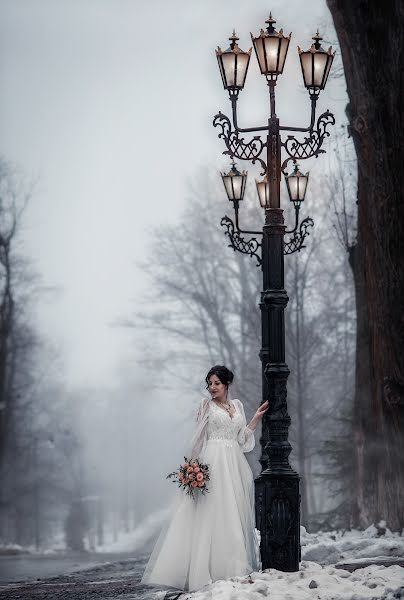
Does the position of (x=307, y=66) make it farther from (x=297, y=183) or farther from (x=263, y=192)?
(x=263, y=192)

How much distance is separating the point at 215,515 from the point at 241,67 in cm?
481

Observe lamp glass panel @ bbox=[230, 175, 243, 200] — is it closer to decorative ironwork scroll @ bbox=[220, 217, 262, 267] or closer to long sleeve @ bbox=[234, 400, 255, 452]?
decorative ironwork scroll @ bbox=[220, 217, 262, 267]

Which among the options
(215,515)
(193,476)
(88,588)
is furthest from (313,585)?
(88,588)

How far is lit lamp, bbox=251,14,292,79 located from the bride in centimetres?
326

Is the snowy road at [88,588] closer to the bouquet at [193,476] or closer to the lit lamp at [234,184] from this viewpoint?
the bouquet at [193,476]

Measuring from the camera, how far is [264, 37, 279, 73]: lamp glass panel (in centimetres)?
1188

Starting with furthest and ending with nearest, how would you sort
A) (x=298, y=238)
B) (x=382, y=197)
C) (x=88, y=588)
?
(x=382, y=197)
(x=298, y=238)
(x=88, y=588)

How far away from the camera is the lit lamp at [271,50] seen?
39.0 ft

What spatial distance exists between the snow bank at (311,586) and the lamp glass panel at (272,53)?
5216mm

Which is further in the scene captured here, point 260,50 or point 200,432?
point 260,50

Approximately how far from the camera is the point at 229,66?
12.2 metres

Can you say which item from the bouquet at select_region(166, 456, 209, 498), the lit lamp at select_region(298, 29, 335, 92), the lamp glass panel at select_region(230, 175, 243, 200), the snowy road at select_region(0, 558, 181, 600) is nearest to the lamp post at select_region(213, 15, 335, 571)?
the lit lamp at select_region(298, 29, 335, 92)

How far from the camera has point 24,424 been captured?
44469mm

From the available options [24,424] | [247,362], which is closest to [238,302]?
[247,362]
